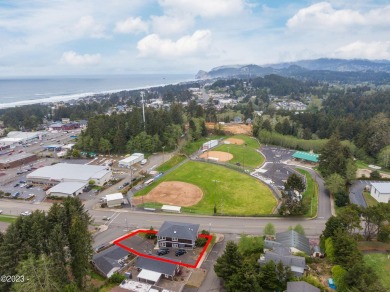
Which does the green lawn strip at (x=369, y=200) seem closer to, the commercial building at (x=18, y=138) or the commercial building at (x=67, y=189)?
the commercial building at (x=67, y=189)

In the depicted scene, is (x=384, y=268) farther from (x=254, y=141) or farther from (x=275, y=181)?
(x=254, y=141)

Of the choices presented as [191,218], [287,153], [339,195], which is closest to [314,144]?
[287,153]

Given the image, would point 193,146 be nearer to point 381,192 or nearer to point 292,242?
point 381,192

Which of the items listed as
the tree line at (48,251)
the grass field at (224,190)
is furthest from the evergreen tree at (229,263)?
the grass field at (224,190)

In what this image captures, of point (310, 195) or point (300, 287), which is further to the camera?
point (310, 195)

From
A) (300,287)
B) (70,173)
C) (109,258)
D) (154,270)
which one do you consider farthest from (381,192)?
(70,173)
